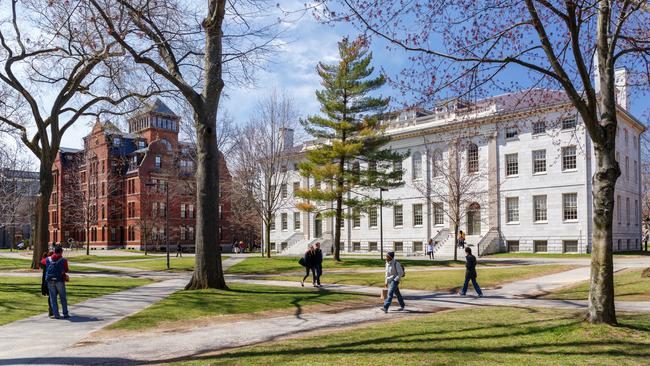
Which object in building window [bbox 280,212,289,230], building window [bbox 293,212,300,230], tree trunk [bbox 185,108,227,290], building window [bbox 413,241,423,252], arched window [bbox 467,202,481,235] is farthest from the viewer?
building window [bbox 280,212,289,230]

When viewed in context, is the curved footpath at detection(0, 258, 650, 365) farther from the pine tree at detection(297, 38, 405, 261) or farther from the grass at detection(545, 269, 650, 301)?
the pine tree at detection(297, 38, 405, 261)

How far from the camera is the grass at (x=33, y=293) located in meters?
14.6

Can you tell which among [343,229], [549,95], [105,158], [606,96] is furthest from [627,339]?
[105,158]

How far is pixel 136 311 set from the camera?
14.7m

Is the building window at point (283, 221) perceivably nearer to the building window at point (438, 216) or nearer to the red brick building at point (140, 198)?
the red brick building at point (140, 198)

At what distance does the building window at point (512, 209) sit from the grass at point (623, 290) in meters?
26.4

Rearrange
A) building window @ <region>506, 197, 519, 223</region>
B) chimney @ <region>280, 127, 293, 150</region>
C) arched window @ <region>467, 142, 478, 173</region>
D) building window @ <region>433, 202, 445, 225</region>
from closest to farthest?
chimney @ <region>280, 127, 293, 150</region>
building window @ <region>506, 197, 519, 223</region>
arched window @ <region>467, 142, 478, 173</region>
building window @ <region>433, 202, 445, 225</region>

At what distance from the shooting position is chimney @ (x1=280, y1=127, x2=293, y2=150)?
142 feet

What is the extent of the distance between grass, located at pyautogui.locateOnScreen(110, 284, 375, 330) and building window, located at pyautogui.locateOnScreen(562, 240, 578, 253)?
1220 inches

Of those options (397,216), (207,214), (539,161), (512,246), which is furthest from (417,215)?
(207,214)

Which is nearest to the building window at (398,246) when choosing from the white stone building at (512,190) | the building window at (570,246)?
the white stone building at (512,190)

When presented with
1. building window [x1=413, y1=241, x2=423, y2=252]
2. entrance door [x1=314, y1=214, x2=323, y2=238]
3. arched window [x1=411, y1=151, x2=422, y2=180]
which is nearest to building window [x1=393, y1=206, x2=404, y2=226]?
building window [x1=413, y1=241, x2=423, y2=252]

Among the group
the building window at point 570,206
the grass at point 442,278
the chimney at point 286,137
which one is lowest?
the grass at point 442,278

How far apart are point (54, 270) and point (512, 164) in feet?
137
